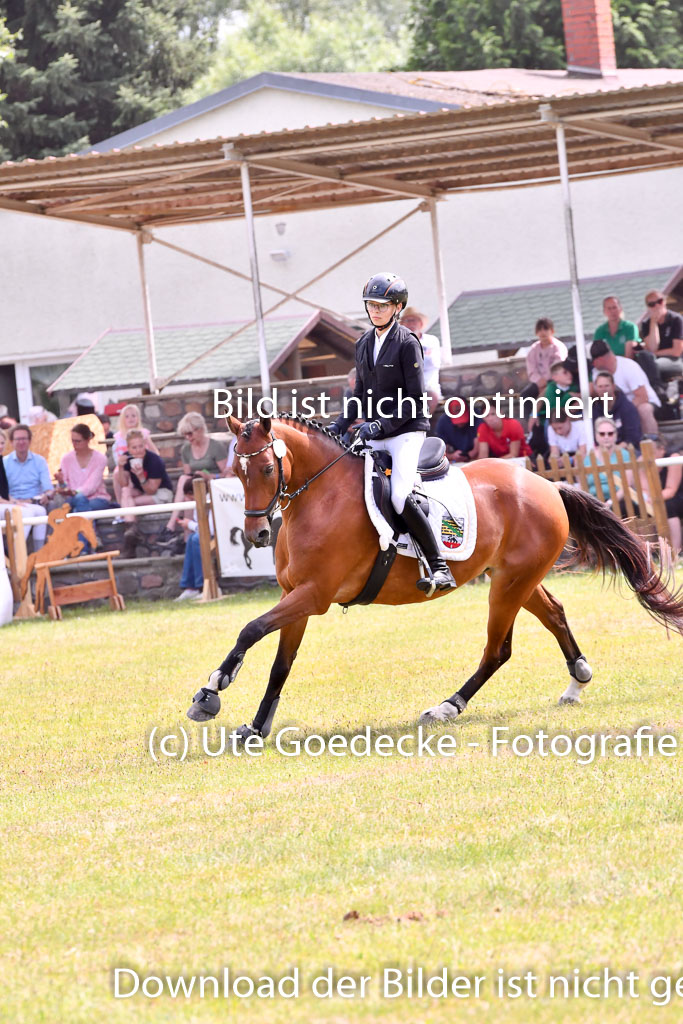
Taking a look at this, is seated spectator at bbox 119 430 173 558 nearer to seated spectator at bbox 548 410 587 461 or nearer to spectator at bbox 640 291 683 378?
seated spectator at bbox 548 410 587 461

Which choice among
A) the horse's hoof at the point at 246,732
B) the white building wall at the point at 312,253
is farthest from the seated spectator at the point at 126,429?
the white building wall at the point at 312,253

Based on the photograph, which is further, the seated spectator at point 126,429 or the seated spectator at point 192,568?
the seated spectator at point 126,429

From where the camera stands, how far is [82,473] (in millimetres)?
18406

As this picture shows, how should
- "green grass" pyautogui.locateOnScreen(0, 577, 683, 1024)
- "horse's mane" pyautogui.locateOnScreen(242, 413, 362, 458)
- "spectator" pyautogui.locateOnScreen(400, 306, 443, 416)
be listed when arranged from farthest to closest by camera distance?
"spectator" pyautogui.locateOnScreen(400, 306, 443, 416) < "horse's mane" pyautogui.locateOnScreen(242, 413, 362, 458) < "green grass" pyautogui.locateOnScreen(0, 577, 683, 1024)

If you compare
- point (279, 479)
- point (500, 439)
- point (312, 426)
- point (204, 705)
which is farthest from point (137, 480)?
point (204, 705)

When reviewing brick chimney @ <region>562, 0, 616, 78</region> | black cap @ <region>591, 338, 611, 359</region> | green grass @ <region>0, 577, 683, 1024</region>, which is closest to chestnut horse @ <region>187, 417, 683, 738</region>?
green grass @ <region>0, 577, 683, 1024</region>

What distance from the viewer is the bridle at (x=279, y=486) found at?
307 inches

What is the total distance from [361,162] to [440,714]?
1307 centimetres

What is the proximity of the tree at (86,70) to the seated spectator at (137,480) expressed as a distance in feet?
82.7

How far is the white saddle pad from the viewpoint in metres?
8.35

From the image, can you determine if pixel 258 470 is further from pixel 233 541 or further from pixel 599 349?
pixel 599 349

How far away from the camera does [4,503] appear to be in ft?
59.2

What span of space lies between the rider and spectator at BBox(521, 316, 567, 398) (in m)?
9.45

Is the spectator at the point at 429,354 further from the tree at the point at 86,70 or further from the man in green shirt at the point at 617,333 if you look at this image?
the tree at the point at 86,70
